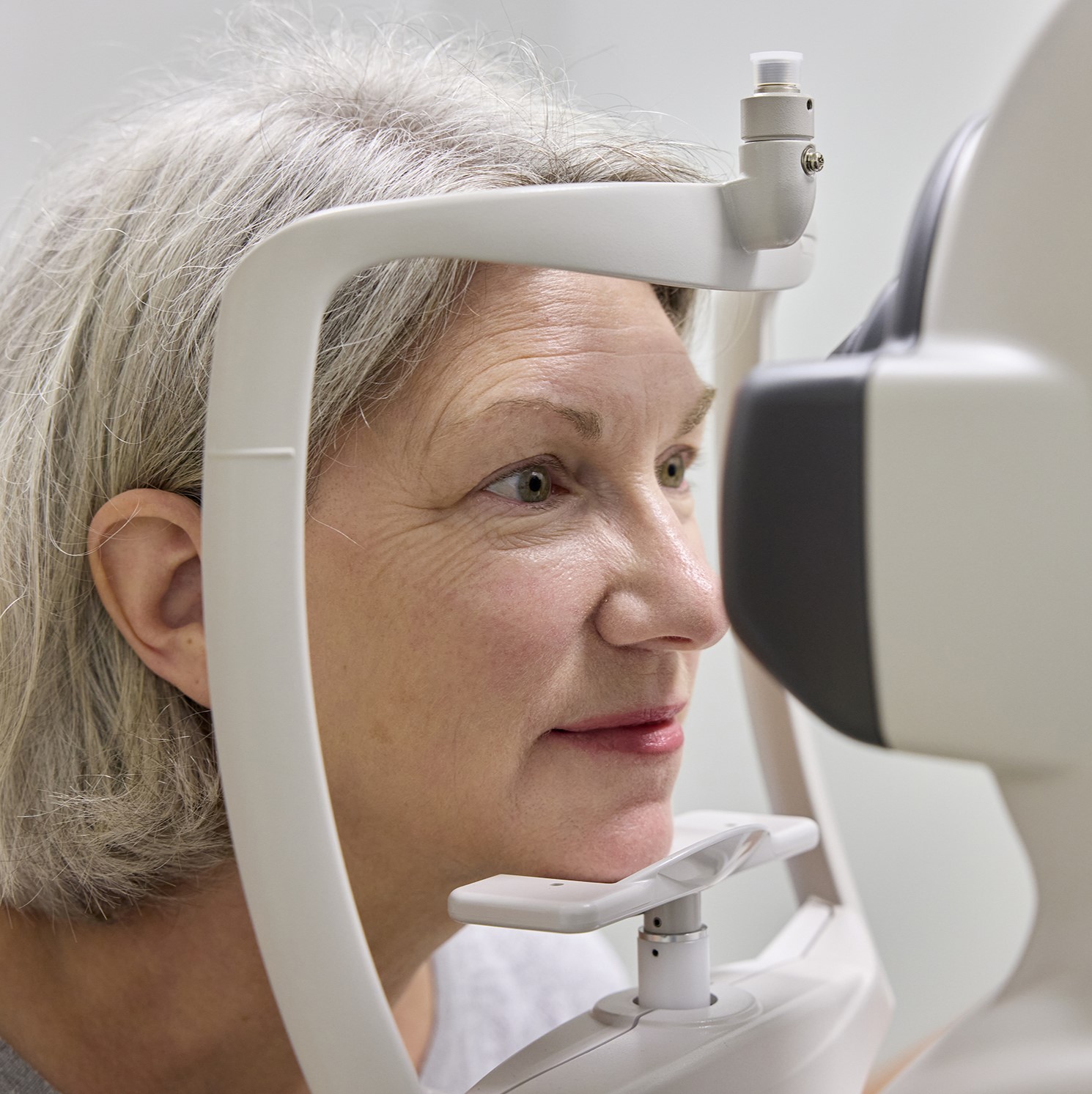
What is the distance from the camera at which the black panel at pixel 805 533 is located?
0.38 metres

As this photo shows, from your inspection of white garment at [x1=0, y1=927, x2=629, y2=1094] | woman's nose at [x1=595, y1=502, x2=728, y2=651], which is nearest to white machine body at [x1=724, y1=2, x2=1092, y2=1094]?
woman's nose at [x1=595, y1=502, x2=728, y2=651]

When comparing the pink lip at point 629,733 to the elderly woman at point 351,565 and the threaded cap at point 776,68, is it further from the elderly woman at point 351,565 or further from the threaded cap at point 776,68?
the threaded cap at point 776,68

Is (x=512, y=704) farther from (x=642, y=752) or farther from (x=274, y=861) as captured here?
(x=274, y=861)

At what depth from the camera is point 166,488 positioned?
0.76 m

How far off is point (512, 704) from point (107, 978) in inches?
14.0

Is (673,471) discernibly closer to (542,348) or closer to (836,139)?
(542,348)

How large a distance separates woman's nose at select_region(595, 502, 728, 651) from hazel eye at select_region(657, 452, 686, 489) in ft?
0.40

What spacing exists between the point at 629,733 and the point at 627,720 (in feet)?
0.04

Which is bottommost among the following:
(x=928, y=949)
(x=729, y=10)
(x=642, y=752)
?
(x=928, y=949)

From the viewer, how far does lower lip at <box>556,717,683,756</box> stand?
711mm

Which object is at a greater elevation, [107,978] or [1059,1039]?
[1059,1039]

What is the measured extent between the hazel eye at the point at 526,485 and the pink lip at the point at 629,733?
13cm

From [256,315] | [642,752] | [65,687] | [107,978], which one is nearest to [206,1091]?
[107,978]

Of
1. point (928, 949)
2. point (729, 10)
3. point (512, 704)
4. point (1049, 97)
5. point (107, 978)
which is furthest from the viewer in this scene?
point (928, 949)
